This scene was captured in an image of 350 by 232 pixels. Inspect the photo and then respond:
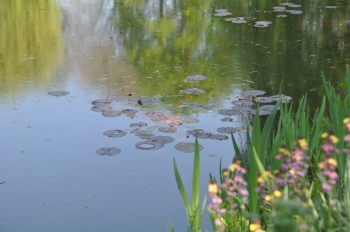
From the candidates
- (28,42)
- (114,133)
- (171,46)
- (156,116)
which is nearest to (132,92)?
(156,116)

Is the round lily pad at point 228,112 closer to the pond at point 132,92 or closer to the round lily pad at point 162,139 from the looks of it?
the pond at point 132,92

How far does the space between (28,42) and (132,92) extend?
1.96 m

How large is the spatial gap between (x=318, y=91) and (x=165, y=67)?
50.5 inches

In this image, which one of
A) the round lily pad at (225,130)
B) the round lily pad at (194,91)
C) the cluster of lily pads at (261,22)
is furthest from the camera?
the cluster of lily pads at (261,22)

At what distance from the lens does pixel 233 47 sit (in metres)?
5.21

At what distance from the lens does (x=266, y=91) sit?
395cm

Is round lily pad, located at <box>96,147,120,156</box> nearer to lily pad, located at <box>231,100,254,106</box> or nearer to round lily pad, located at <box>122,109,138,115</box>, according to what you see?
round lily pad, located at <box>122,109,138,115</box>

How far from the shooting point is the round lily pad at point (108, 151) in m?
3.01

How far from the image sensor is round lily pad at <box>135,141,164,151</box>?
3.07m

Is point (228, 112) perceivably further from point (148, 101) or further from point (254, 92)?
point (148, 101)

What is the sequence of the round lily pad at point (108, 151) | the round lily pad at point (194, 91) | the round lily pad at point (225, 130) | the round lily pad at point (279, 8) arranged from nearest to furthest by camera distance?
the round lily pad at point (108, 151) < the round lily pad at point (225, 130) < the round lily pad at point (194, 91) < the round lily pad at point (279, 8)

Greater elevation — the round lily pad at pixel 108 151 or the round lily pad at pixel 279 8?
the round lily pad at pixel 279 8

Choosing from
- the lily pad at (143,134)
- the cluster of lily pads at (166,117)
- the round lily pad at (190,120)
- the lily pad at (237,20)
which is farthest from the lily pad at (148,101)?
the lily pad at (237,20)

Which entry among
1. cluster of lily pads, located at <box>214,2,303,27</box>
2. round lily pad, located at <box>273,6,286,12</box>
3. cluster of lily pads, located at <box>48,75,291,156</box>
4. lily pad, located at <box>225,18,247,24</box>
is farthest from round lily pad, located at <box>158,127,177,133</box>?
round lily pad, located at <box>273,6,286,12</box>
